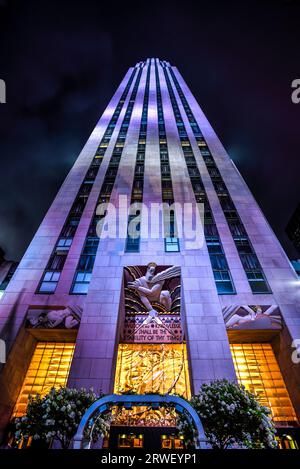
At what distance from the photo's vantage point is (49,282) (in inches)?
813

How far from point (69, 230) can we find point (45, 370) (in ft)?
44.0

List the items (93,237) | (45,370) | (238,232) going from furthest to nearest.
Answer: (238,232), (93,237), (45,370)

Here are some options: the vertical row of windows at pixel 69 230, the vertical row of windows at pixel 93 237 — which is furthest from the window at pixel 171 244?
the vertical row of windows at pixel 69 230

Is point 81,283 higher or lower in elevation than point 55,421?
higher

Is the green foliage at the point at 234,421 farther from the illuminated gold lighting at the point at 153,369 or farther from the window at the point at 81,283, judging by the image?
the window at the point at 81,283

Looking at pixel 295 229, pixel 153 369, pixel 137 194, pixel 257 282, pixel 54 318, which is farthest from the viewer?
pixel 295 229

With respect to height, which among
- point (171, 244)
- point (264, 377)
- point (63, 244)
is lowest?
point (264, 377)

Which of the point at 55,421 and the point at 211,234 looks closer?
the point at 55,421

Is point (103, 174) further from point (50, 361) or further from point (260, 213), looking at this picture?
point (50, 361)

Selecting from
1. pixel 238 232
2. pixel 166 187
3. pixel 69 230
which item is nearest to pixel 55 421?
pixel 69 230

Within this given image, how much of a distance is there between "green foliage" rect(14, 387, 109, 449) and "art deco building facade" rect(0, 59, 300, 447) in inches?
81.8

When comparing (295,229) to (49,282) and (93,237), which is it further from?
(49,282)

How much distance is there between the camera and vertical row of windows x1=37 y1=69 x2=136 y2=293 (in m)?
20.8
